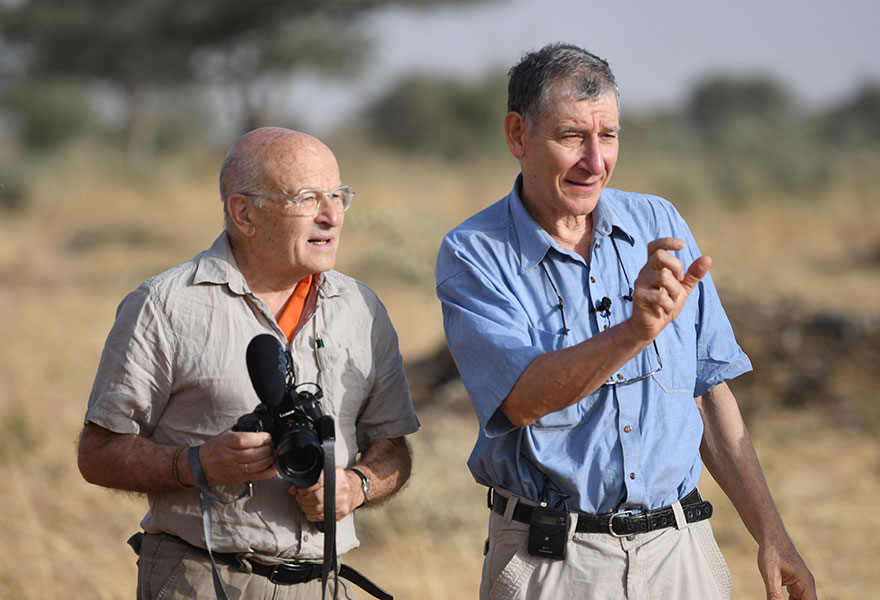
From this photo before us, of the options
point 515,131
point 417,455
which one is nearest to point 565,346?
point 515,131

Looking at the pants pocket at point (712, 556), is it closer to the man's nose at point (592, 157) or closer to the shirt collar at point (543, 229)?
the shirt collar at point (543, 229)

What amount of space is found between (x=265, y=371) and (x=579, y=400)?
0.66m

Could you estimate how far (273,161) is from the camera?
255 cm

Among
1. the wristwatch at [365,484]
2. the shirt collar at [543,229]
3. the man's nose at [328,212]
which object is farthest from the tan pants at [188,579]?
the shirt collar at [543,229]

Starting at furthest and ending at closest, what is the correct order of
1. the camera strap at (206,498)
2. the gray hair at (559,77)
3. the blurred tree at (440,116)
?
the blurred tree at (440,116) → the gray hair at (559,77) → the camera strap at (206,498)

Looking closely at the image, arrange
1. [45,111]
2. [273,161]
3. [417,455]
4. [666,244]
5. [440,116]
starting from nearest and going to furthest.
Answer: [666,244] < [273,161] < [417,455] < [45,111] < [440,116]

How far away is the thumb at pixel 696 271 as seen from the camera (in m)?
2.17

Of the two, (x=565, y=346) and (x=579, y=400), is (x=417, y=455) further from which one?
(x=579, y=400)

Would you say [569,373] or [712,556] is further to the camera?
[712,556]

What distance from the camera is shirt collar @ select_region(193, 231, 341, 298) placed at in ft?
8.41

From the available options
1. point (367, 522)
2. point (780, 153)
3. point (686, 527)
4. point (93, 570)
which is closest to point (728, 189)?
point (780, 153)

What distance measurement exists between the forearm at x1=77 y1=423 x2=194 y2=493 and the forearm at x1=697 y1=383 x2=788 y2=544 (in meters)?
1.28

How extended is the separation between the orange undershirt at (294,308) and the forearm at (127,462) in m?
0.39

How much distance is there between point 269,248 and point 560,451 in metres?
0.82
